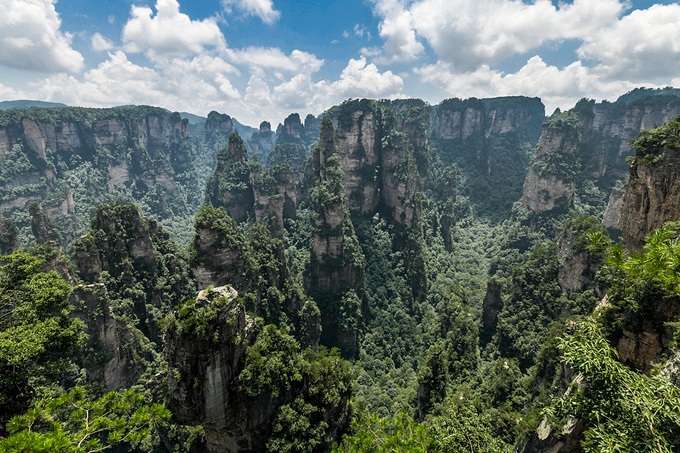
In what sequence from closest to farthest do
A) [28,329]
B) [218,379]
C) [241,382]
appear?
[28,329] → [218,379] → [241,382]

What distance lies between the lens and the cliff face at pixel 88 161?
80.6 meters

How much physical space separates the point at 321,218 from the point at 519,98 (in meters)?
114

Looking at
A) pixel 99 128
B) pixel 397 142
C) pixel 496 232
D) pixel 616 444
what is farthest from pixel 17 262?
pixel 99 128

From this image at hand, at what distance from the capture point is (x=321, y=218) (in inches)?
2239

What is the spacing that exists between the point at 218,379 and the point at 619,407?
22.1 m

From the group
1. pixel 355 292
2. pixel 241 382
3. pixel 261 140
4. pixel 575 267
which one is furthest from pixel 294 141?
pixel 241 382

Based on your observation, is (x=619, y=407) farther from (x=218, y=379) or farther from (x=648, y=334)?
(x=218, y=379)

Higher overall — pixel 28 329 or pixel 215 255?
pixel 28 329

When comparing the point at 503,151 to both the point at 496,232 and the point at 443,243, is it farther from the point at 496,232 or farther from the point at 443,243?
the point at 443,243

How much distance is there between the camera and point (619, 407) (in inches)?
319

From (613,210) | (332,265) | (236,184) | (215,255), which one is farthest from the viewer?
(236,184)

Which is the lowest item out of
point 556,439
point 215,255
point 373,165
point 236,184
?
point 556,439

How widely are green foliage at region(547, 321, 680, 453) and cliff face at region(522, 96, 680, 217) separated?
79.5 metres

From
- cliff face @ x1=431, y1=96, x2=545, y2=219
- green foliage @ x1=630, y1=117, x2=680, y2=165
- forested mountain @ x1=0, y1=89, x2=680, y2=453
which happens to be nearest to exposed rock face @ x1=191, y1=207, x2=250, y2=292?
forested mountain @ x1=0, y1=89, x2=680, y2=453
